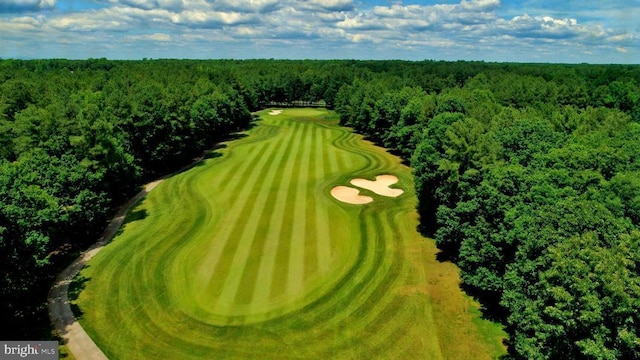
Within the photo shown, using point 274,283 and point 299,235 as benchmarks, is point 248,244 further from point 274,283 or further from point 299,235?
point 274,283

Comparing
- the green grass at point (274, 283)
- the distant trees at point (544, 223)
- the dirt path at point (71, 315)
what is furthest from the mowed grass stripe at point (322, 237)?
the dirt path at point (71, 315)

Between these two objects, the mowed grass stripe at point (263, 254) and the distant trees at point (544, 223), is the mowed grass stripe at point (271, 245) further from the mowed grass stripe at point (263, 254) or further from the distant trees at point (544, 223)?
the distant trees at point (544, 223)

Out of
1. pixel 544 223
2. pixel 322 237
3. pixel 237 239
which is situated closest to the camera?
pixel 544 223

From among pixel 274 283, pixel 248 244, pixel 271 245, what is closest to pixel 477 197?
pixel 274 283

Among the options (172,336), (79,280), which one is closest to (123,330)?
(172,336)

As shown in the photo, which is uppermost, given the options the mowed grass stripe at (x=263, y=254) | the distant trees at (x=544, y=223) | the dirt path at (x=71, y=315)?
the distant trees at (x=544, y=223)

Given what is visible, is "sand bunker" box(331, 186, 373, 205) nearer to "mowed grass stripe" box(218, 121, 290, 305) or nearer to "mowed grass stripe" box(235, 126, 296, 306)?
"mowed grass stripe" box(235, 126, 296, 306)

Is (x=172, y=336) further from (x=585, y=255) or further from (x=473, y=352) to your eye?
(x=585, y=255)
